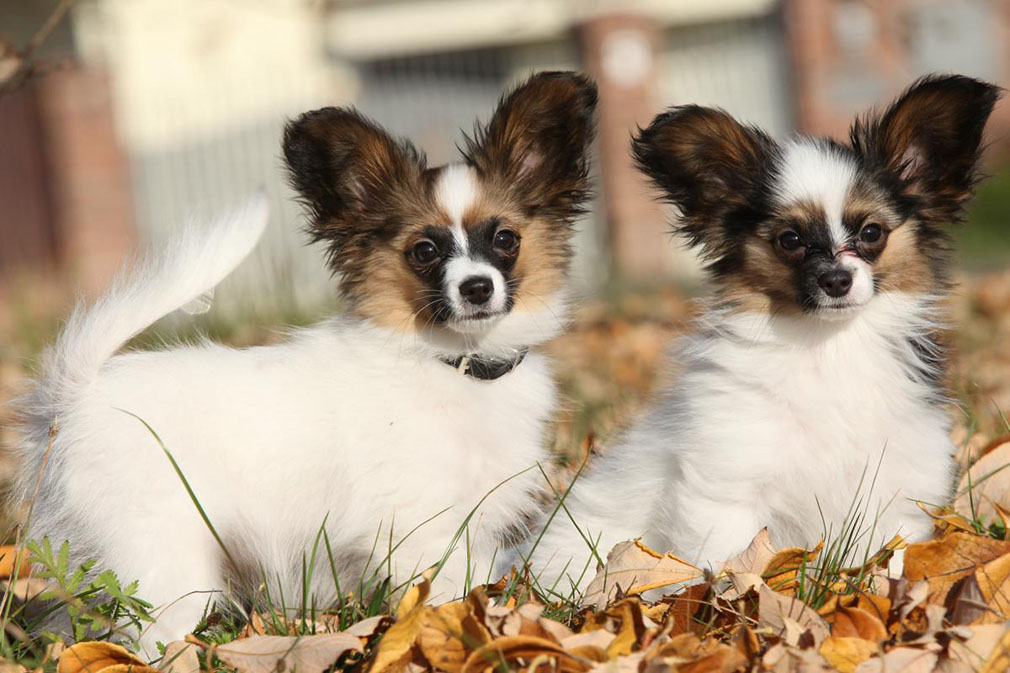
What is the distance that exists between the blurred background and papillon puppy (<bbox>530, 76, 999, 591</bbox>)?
8427 mm

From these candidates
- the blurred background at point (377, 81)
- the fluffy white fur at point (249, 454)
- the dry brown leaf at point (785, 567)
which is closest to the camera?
the dry brown leaf at point (785, 567)

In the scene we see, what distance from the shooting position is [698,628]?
8.39 ft

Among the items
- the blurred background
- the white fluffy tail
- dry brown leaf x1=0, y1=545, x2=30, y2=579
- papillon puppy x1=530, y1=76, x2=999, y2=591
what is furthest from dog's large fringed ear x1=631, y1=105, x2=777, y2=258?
the blurred background

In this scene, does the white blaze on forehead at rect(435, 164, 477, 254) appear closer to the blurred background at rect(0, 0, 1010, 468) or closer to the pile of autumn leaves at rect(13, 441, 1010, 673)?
the pile of autumn leaves at rect(13, 441, 1010, 673)

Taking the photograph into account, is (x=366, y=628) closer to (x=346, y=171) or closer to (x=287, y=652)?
Answer: (x=287, y=652)

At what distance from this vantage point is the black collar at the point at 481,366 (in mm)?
3334

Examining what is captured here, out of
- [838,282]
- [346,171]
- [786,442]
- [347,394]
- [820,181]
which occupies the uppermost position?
[346,171]

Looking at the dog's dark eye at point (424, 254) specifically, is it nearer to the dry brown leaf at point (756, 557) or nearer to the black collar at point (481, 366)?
the black collar at point (481, 366)

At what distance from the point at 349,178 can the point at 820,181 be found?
142cm

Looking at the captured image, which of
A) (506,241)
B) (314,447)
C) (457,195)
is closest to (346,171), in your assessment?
(457,195)

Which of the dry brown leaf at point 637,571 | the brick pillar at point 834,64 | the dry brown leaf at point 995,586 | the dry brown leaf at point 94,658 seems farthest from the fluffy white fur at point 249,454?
the brick pillar at point 834,64

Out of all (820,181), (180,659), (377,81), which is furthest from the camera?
(377,81)

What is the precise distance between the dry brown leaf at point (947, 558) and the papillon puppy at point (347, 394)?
109cm

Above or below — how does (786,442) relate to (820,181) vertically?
below
